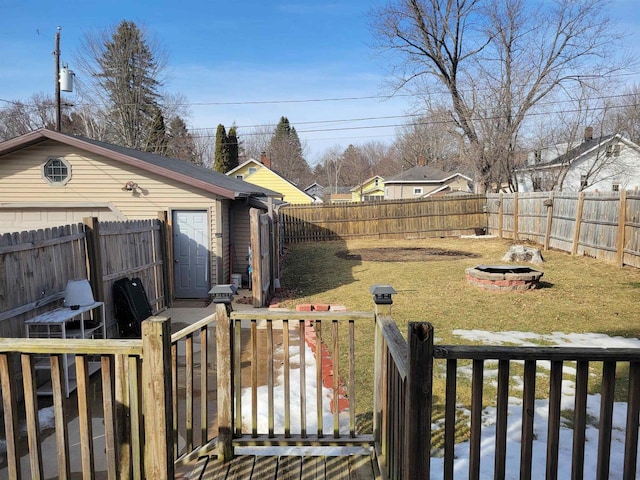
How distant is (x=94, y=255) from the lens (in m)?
5.88

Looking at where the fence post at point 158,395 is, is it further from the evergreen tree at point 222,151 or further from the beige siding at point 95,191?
the evergreen tree at point 222,151

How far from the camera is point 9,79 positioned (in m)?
23.8

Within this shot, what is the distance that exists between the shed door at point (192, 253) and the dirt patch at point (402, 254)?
6.22m

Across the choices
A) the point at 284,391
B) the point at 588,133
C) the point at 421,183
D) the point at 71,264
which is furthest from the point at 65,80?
the point at 421,183

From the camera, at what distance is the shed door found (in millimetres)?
9469

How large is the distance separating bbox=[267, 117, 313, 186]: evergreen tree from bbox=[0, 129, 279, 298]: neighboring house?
4522 cm

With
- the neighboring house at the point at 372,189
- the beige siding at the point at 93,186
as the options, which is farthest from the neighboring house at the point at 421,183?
the beige siding at the point at 93,186

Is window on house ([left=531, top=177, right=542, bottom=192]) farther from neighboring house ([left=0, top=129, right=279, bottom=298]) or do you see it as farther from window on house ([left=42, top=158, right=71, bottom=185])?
window on house ([left=42, top=158, right=71, bottom=185])

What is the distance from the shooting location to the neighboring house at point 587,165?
2316 centimetres

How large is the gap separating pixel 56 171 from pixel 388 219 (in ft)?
47.8

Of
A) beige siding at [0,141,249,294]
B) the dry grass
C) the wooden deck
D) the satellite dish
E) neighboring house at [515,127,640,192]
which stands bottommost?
the dry grass

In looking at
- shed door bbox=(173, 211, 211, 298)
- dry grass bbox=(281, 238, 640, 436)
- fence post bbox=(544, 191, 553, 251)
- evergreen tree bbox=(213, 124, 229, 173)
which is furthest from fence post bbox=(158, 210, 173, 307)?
evergreen tree bbox=(213, 124, 229, 173)

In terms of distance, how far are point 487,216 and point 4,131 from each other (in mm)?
Answer: 33032

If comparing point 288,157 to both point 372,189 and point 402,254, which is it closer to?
point 372,189
